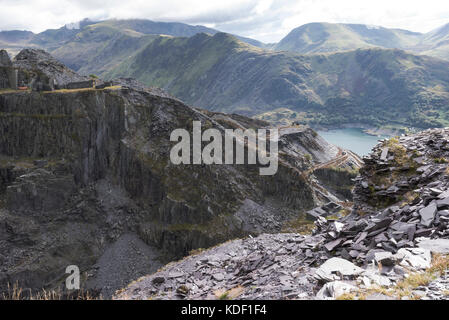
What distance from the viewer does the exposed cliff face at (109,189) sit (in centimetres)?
5262

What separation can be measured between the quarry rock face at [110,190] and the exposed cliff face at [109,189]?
0.62 feet

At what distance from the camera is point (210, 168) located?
6025cm

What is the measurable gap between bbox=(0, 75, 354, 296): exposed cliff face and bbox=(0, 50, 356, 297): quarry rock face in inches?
7.5

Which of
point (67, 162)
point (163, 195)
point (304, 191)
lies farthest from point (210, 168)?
point (67, 162)

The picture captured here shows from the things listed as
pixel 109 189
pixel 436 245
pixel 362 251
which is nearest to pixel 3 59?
pixel 109 189

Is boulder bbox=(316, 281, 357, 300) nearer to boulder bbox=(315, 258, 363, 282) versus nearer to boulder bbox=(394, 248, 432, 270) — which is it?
boulder bbox=(315, 258, 363, 282)

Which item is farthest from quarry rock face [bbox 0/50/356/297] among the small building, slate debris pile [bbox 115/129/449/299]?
slate debris pile [bbox 115/129/449/299]

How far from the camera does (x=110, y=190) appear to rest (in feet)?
199

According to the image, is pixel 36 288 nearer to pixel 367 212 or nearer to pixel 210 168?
pixel 210 168

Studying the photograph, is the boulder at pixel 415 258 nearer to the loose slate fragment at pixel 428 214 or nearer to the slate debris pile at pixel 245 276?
the loose slate fragment at pixel 428 214

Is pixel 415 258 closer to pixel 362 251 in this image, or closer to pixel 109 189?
pixel 362 251

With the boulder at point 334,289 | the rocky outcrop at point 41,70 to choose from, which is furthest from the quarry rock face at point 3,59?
the boulder at point 334,289

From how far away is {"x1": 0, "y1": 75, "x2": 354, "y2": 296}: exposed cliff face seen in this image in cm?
5262

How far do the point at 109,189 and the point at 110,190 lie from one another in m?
0.30
